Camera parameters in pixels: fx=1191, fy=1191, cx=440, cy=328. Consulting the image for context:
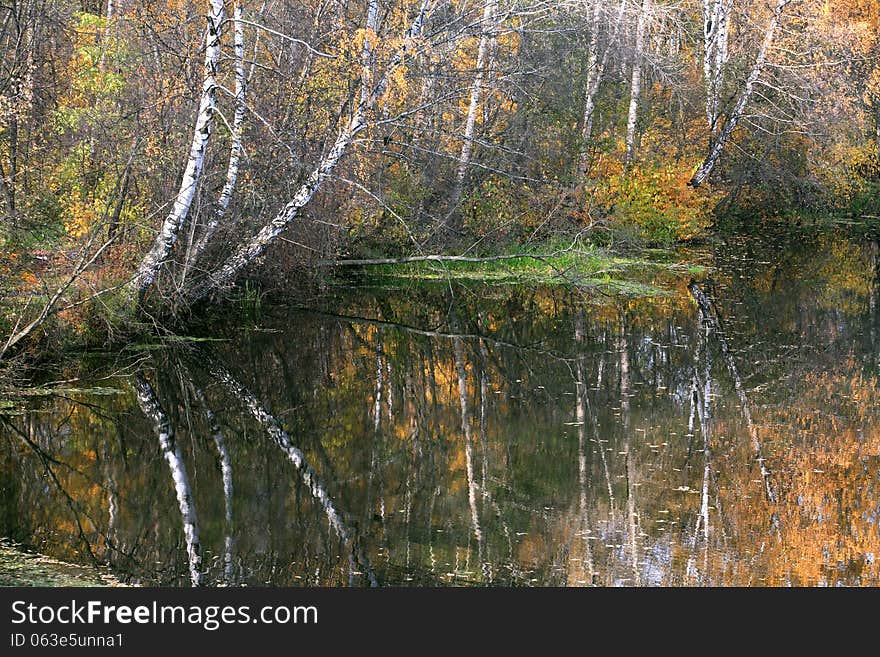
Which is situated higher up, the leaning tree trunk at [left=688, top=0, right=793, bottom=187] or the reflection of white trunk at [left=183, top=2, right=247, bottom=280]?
the leaning tree trunk at [left=688, top=0, right=793, bottom=187]

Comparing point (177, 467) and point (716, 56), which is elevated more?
point (716, 56)

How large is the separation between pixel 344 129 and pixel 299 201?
1139mm

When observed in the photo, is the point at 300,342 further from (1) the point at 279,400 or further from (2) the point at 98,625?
(2) the point at 98,625

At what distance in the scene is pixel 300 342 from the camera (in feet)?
50.7

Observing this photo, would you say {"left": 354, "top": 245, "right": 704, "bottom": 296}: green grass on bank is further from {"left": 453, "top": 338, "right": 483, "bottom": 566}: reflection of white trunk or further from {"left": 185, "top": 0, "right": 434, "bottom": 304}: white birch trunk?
{"left": 453, "top": 338, "right": 483, "bottom": 566}: reflection of white trunk

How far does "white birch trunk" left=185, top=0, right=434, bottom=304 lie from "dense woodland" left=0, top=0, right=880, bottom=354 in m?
0.04

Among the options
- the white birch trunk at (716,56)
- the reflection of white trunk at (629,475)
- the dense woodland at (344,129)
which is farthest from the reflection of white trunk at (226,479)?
the white birch trunk at (716,56)

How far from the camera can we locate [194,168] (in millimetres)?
14250

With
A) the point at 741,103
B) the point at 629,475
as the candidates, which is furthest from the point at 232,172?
the point at 741,103

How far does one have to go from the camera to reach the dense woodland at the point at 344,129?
14.8 metres

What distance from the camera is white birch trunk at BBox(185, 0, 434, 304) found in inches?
Result: 603

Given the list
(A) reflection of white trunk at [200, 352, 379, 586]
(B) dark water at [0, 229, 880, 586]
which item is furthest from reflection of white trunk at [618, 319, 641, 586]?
(A) reflection of white trunk at [200, 352, 379, 586]

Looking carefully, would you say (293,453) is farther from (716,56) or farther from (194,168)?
(716,56)

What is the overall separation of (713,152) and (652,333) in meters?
13.9
